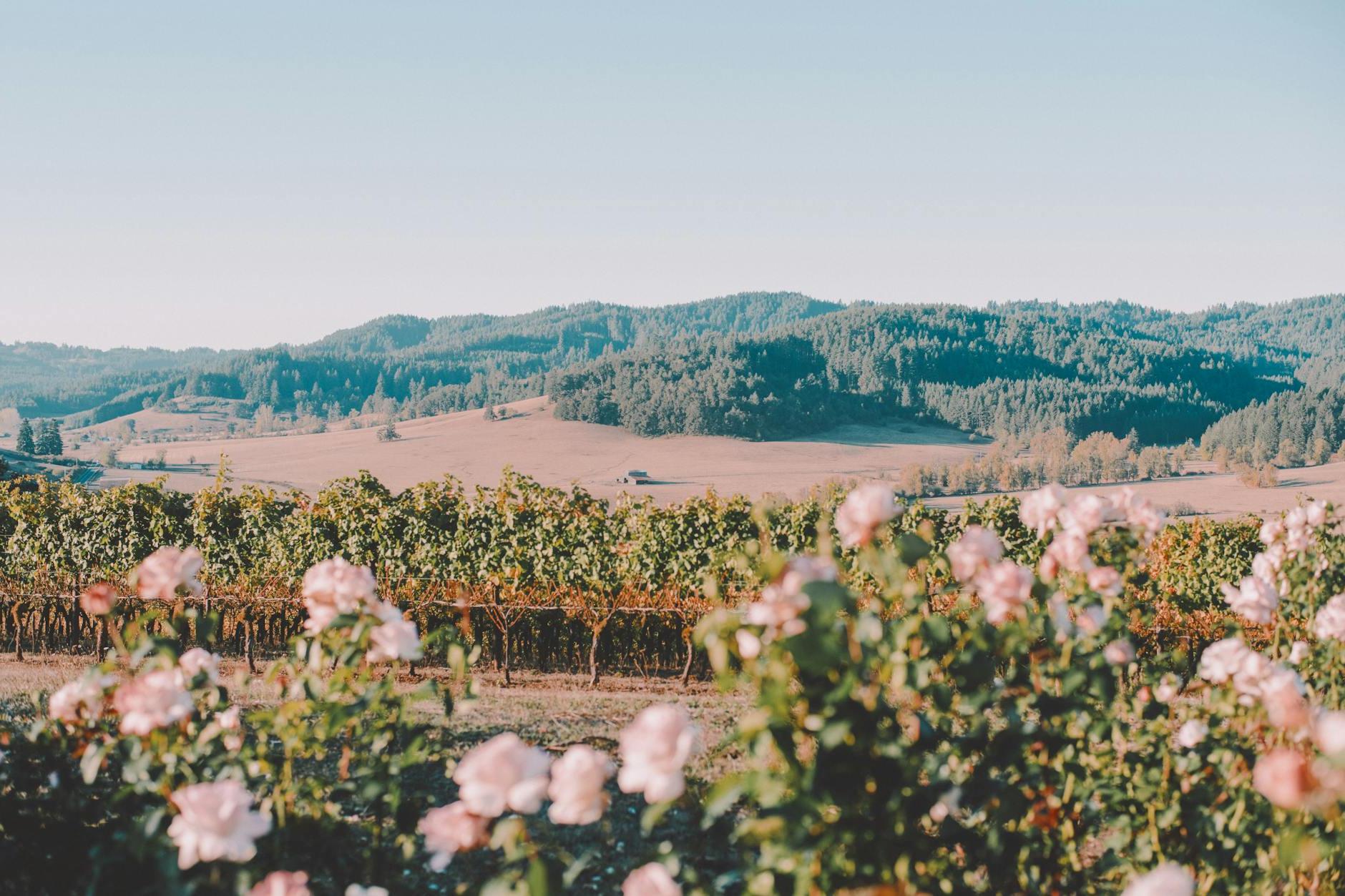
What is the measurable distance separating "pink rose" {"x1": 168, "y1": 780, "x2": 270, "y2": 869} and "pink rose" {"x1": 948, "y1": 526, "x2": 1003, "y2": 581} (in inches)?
86.3

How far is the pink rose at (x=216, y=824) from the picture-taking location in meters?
2.28

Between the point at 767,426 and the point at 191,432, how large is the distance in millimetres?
107203

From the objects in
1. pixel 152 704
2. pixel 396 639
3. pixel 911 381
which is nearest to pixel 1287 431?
pixel 911 381

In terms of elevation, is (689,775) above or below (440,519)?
below

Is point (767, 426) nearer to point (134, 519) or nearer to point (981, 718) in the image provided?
point (134, 519)

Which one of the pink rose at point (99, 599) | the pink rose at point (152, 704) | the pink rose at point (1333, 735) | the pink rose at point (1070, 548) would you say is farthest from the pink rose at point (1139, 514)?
the pink rose at point (99, 599)

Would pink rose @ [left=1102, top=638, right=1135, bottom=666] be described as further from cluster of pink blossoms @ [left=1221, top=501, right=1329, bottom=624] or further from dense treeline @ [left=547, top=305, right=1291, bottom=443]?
dense treeline @ [left=547, top=305, right=1291, bottom=443]

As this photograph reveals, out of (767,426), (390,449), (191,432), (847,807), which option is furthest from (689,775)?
(191,432)

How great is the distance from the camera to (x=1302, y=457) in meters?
109

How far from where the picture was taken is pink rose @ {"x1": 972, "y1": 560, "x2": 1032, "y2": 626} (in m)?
2.76

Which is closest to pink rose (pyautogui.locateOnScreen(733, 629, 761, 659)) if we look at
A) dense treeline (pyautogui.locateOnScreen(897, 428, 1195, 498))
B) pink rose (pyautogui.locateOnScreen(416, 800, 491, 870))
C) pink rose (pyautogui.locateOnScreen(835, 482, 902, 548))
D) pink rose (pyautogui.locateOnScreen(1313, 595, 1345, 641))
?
pink rose (pyautogui.locateOnScreen(835, 482, 902, 548))

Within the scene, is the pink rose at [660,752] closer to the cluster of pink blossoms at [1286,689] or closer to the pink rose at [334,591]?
the cluster of pink blossoms at [1286,689]

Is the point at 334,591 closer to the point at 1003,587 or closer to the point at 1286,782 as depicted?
the point at 1003,587

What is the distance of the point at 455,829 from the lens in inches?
89.1
